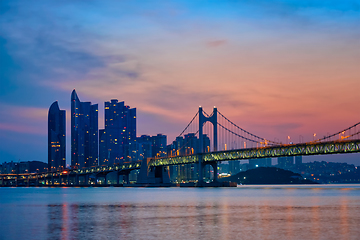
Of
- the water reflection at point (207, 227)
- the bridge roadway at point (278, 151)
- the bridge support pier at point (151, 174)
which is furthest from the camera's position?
the bridge support pier at point (151, 174)

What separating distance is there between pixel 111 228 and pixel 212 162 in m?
97.3

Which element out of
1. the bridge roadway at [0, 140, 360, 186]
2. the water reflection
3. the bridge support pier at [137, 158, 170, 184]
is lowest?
the water reflection

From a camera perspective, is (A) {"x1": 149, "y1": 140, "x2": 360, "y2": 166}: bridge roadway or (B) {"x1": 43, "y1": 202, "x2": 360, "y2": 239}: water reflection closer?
(B) {"x1": 43, "y1": 202, "x2": 360, "y2": 239}: water reflection

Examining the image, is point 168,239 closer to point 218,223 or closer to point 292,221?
point 218,223

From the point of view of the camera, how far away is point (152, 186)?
13925cm

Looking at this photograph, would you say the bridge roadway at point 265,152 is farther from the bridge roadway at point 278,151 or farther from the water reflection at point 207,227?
the water reflection at point 207,227

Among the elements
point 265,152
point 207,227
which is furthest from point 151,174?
point 207,227

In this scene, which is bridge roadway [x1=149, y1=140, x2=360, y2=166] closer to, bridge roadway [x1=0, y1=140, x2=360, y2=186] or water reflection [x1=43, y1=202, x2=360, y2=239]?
bridge roadway [x1=0, y1=140, x2=360, y2=186]

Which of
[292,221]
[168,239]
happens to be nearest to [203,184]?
[292,221]

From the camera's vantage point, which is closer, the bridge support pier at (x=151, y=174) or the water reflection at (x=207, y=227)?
the water reflection at (x=207, y=227)

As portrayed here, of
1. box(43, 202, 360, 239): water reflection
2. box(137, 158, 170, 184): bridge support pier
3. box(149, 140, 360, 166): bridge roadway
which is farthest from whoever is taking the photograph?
box(137, 158, 170, 184): bridge support pier

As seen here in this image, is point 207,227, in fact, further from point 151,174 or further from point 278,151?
point 151,174

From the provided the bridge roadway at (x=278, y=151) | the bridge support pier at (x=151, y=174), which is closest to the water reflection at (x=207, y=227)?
the bridge roadway at (x=278, y=151)

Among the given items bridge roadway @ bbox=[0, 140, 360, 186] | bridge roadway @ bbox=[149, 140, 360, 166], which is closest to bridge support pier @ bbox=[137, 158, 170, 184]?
bridge roadway @ bbox=[0, 140, 360, 186]
